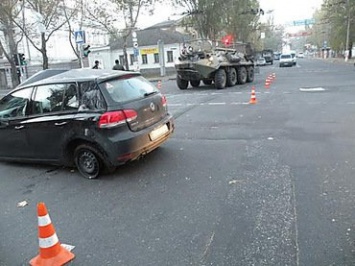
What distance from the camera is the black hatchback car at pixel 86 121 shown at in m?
5.19

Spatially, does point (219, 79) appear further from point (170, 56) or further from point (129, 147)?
point (170, 56)

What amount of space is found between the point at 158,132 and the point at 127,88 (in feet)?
2.78

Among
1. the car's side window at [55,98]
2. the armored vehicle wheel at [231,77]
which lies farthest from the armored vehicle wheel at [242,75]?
the car's side window at [55,98]

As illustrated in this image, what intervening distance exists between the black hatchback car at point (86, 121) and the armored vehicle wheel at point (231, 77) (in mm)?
13049

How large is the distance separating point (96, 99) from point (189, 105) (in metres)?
7.66

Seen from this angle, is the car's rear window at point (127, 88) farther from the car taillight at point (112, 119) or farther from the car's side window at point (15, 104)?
the car's side window at point (15, 104)

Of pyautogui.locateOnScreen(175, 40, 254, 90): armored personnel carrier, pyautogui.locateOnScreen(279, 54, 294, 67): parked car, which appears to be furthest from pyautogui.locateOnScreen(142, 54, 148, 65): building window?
pyautogui.locateOnScreen(175, 40, 254, 90): armored personnel carrier

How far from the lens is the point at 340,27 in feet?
154

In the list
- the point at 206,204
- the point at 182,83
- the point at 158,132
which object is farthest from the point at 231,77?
the point at 206,204

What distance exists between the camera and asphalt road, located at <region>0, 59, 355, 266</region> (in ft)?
10.9

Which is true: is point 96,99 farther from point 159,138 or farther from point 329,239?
point 329,239

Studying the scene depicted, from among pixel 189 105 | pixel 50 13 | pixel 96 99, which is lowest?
pixel 189 105

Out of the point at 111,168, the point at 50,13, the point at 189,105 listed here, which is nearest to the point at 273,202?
the point at 111,168

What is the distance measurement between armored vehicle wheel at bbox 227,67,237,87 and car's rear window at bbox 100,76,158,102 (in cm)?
1317
